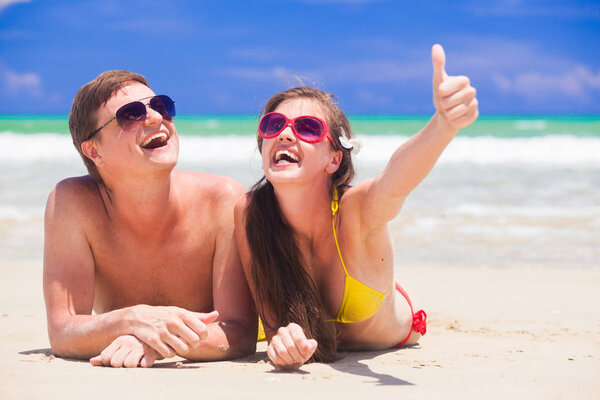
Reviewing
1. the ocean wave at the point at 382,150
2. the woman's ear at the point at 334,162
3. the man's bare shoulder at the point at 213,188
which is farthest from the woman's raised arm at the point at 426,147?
the ocean wave at the point at 382,150

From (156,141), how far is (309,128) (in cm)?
90

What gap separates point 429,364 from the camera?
3.69 metres

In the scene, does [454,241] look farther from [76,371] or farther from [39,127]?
[39,127]

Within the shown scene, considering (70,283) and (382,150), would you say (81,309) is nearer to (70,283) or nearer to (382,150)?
(70,283)

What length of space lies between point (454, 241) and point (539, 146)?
15506 millimetres

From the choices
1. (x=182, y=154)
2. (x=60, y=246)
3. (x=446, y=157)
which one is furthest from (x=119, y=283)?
(x=182, y=154)

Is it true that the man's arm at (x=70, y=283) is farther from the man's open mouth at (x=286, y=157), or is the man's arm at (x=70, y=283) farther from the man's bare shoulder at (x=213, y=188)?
the man's open mouth at (x=286, y=157)

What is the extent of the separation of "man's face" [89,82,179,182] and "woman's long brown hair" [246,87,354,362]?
56 centimetres

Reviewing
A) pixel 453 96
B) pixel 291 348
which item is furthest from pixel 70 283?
pixel 453 96

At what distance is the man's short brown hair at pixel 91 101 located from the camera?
392cm

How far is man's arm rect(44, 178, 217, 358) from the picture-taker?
3.39m

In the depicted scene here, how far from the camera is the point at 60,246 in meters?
3.86

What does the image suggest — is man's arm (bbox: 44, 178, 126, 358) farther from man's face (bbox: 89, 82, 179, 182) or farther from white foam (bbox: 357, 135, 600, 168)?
white foam (bbox: 357, 135, 600, 168)

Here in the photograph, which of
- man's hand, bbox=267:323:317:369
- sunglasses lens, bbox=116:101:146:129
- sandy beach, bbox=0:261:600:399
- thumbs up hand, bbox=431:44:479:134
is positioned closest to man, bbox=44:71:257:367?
sunglasses lens, bbox=116:101:146:129
